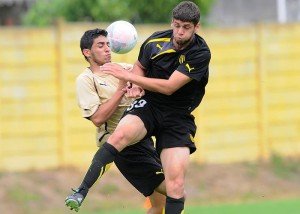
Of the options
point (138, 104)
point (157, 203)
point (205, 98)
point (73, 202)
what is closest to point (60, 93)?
point (205, 98)

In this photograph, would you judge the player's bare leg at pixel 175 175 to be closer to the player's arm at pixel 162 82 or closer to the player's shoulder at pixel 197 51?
the player's arm at pixel 162 82

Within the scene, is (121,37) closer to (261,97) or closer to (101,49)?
(101,49)

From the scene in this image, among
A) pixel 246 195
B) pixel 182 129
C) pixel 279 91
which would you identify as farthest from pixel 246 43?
pixel 182 129

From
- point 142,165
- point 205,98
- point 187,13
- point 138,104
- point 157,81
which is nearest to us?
point 187,13

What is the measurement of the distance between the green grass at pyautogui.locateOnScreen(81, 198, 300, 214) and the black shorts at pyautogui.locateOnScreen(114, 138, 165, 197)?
14.0 feet

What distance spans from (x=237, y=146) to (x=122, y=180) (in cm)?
Result: 258

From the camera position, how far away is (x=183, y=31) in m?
8.79

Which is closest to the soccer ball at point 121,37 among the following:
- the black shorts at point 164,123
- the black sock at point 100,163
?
the black shorts at point 164,123

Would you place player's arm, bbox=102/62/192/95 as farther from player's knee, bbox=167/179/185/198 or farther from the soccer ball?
player's knee, bbox=167/179/185/198

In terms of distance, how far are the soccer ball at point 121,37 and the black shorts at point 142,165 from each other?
1.01 metres

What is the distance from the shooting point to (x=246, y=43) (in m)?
17.8

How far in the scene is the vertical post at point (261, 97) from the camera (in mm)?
17859

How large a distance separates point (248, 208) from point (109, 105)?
5.96m

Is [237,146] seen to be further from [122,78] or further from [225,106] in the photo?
[122,78]
